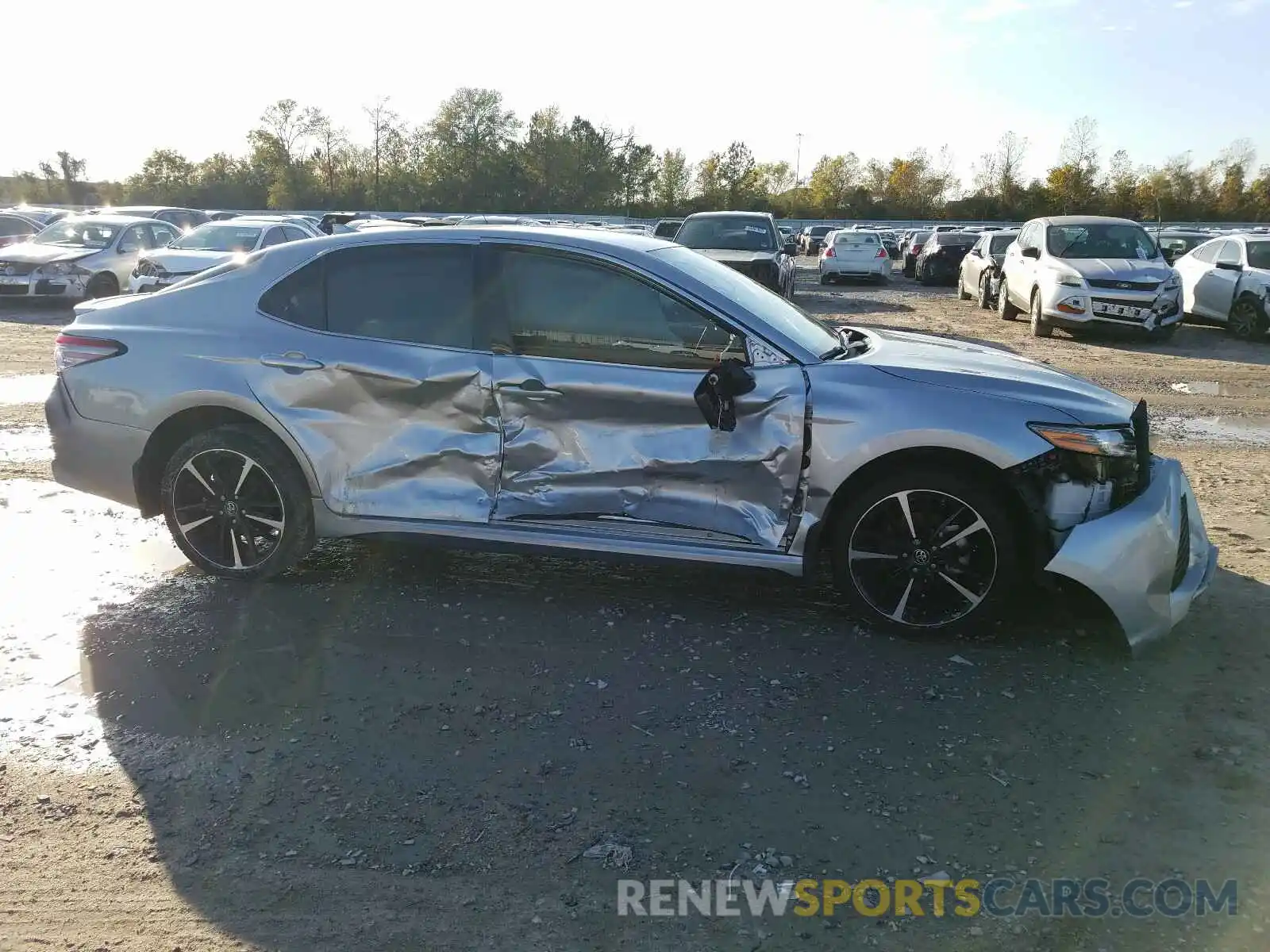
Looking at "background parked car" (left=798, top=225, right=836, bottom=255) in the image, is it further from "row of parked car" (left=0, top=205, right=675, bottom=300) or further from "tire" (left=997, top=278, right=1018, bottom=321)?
"row of parked car" (left=0, top=205, right=675, bottom=300)

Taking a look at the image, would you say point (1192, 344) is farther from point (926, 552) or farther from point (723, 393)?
point (723, 393)

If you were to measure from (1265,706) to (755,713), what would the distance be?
6.32 feet

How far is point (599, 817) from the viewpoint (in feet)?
9.91

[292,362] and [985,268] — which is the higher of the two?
[985,268]

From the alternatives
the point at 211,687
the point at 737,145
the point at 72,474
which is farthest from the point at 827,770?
the point at 737,145

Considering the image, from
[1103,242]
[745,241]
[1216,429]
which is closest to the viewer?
[1216,429]

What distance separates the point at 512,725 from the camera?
358 centimetres

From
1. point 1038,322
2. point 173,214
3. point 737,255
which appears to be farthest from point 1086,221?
point 173,214

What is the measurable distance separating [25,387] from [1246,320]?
1670cm

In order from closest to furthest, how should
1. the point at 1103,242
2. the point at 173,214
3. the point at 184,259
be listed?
the point at 184,259, the point at 1103,242, the point at 173,214

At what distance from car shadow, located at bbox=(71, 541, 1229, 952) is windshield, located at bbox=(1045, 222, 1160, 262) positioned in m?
12.3

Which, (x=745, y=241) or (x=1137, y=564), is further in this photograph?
(x=745, y=241)

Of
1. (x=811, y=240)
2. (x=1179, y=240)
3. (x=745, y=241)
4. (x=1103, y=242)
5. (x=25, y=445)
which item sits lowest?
(x=25, y=445)

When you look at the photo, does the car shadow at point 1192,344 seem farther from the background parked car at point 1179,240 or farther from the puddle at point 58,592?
the puddle at point 58,592
